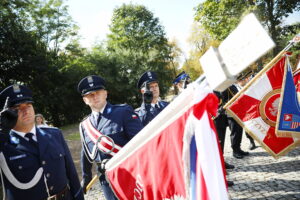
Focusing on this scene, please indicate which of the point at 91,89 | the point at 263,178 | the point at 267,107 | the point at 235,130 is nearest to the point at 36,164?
the point at 91,89

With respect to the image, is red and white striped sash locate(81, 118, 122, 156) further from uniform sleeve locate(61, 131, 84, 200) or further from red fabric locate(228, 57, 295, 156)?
red fabric locate(228, 57, 295, 156)

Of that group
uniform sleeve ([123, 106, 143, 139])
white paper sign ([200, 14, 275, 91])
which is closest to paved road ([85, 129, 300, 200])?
uniform sleeve ([123, 106, 143, 139])

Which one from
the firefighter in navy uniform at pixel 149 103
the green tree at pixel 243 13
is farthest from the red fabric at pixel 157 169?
the green tree at pixel 243 13

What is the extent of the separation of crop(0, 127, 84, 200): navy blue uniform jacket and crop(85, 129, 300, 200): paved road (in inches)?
121

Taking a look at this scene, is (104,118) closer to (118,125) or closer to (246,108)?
(118,125)

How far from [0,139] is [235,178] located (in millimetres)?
4415

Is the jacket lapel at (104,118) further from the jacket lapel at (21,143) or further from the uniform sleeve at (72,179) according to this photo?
the jacket lapel at (21,143)

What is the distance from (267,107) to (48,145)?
12.4 ft

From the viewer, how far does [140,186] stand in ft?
6.61

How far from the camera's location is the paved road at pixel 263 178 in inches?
156

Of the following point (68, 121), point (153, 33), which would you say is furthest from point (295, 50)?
point (68, 121)

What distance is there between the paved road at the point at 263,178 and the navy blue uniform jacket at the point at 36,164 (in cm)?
308

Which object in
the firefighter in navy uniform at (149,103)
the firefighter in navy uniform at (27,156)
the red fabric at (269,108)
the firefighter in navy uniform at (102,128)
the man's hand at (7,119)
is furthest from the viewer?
the firefighter in navy uniform at (149,103)

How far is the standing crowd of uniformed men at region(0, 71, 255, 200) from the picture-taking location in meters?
2.20
